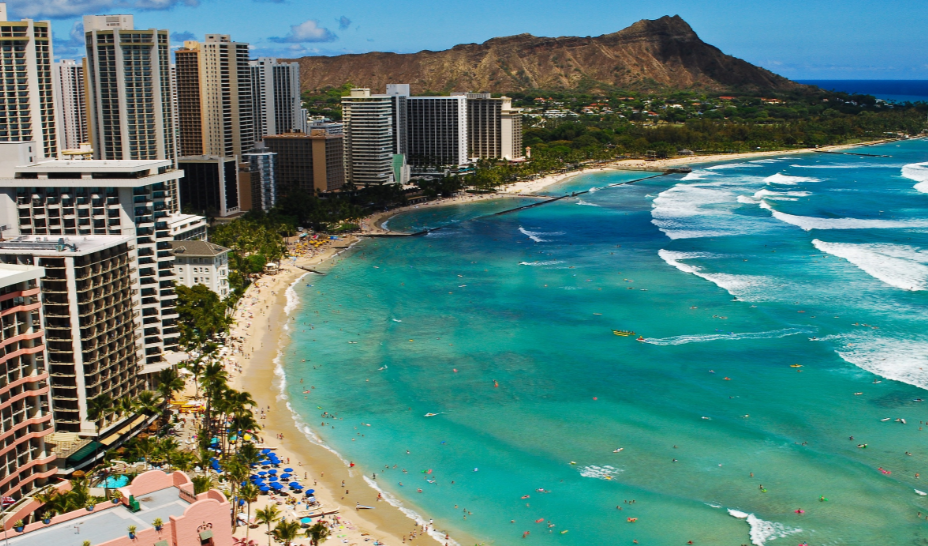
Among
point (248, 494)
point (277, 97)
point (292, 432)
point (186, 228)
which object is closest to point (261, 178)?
A: point (186, 228)

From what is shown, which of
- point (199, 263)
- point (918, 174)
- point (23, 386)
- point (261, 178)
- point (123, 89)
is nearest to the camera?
point (23, 386)

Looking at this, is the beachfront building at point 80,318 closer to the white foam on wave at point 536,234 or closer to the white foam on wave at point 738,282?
the white foam on wave at point 738,282

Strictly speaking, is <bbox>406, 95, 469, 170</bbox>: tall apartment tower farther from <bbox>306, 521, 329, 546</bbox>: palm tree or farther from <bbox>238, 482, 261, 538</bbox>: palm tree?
<bbox>306, 521, 329, 546</bbox>: palm tree

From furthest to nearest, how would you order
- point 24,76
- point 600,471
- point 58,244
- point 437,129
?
1. point 437,129
2. point 24,76
3. point 600,471
4. point 58,244

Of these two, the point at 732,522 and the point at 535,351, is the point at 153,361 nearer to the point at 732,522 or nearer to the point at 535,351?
the point at 535,351

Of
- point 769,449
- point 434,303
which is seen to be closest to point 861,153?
point 434,303

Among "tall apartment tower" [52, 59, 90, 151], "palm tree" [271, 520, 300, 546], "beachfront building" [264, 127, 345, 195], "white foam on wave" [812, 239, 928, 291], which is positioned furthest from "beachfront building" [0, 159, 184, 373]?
"beachfront building" [264, 127, 345, 195]

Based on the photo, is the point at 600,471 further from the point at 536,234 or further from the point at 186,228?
the point at 536,234
